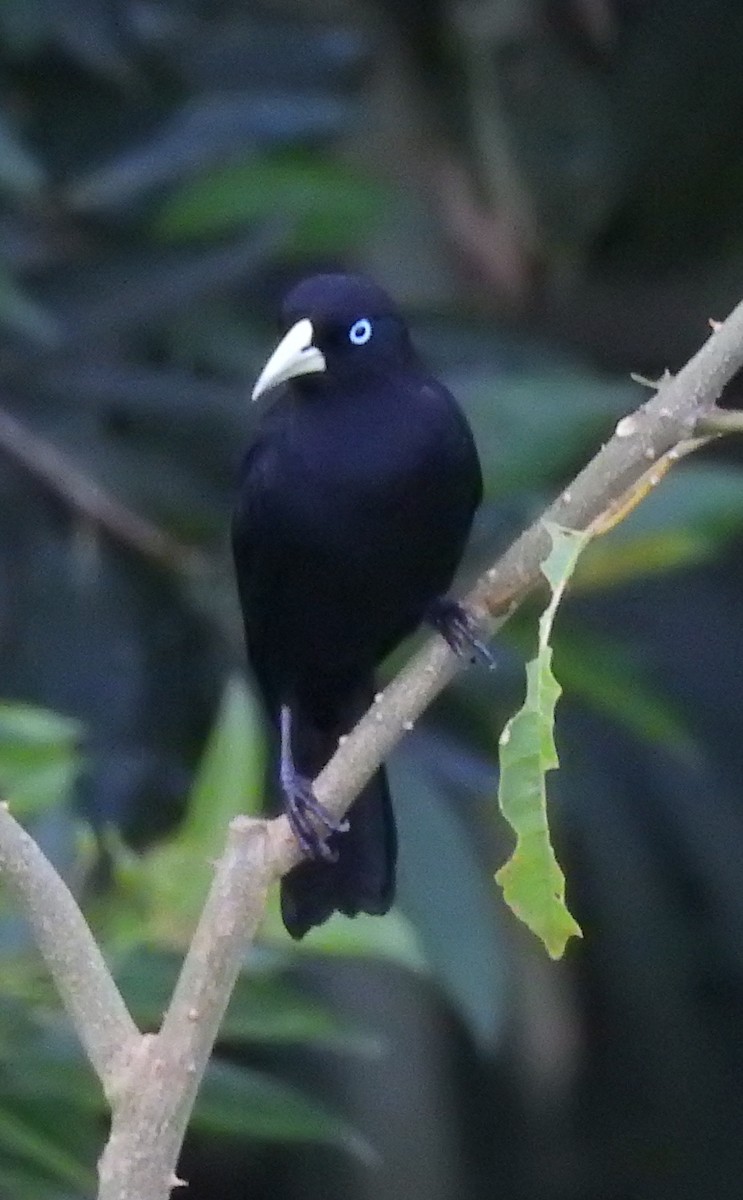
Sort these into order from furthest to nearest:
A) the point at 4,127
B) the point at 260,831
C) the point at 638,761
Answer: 1. the point at 638,761
2. the point at 4,127
3. the point at 260,831

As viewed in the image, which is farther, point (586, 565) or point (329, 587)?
point (586, 565)

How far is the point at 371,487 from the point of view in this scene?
8.16ft

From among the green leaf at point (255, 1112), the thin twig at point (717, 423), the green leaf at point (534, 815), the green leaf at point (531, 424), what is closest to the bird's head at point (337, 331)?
the green leaf at point (531, 424)

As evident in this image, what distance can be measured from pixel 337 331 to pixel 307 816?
530 millimetres

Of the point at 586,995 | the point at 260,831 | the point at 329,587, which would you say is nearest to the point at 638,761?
the point at 586,995

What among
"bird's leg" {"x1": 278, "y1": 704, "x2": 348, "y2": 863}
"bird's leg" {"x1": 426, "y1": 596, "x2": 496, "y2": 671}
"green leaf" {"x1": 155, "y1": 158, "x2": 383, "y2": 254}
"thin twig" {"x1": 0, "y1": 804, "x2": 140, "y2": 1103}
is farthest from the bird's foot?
"green leaf" {"x1": 155, "y1": 158, "x2": 383, "y2": 254}

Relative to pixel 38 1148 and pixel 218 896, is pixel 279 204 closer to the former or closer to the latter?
pixel 38 1148

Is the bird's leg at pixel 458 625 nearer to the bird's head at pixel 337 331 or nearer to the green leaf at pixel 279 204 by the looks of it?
the bird's head at pixel 337 331

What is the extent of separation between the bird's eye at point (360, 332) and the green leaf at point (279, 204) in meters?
0.98

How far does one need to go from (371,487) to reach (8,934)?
622 millimetres

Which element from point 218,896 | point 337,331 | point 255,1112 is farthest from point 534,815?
point 255,1112

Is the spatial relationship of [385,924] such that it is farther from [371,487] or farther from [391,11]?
[391,11]

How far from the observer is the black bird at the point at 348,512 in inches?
97.9

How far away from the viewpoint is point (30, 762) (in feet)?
7.92
